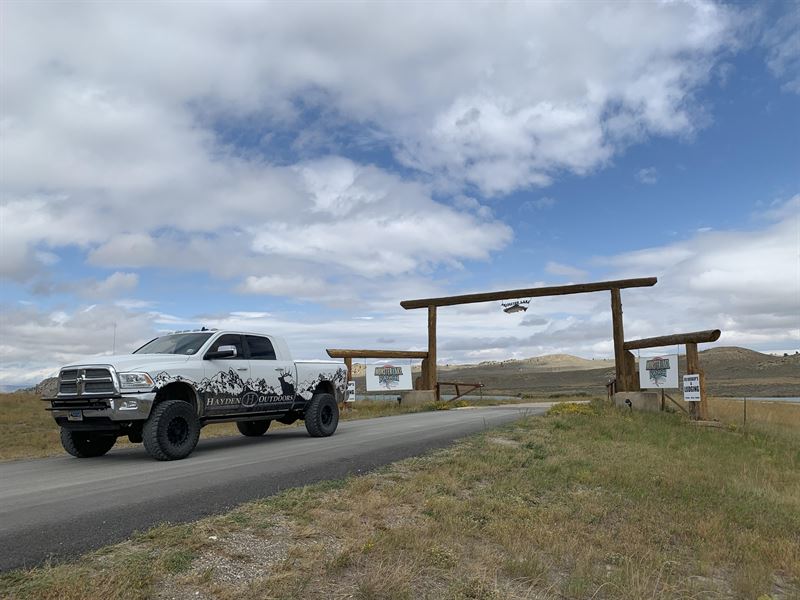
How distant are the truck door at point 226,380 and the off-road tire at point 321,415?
7.07ft

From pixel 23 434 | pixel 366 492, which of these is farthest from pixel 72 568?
pixel 23 434

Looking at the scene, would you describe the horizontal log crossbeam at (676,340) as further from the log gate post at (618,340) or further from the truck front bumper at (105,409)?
the truck front bumper at (105,409)

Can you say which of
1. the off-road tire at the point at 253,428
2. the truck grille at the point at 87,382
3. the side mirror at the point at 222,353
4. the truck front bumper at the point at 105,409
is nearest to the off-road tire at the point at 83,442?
the truck front bumper at the point at 105,409

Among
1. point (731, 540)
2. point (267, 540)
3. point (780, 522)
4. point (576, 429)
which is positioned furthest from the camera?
point (576, 429)

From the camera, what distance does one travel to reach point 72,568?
4297mm

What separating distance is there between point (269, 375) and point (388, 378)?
1588cm

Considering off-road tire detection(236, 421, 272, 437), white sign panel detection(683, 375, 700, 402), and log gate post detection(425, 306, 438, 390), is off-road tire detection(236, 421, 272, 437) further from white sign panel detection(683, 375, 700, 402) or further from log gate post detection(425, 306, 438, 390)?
log gate post detection(425, 306, 438, 390)

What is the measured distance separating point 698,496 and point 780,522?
39.4 inches

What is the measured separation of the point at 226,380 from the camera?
35.7 feet

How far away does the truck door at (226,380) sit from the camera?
412 inches

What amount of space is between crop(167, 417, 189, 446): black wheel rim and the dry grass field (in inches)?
137

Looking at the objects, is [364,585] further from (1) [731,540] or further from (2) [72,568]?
(1) [731,540]

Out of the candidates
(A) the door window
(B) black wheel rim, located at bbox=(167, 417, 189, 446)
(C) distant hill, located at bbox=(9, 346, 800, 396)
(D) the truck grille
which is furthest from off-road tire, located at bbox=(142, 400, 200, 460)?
(C) distant hill, located at bbox=(9, 346, 800, 396)

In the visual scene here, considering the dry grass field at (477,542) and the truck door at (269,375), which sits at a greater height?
the truck door at (269,375)
